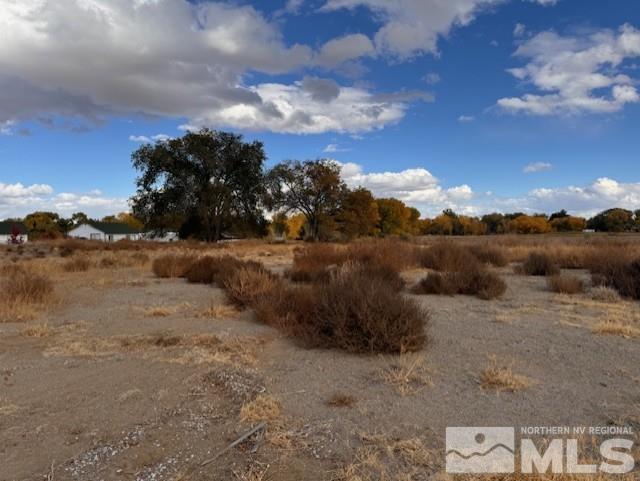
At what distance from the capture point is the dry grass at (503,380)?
4.86 meters

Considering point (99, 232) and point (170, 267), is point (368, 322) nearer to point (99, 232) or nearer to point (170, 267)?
point (170, 267)

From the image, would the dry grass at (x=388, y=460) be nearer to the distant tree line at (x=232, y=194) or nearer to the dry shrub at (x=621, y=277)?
the dry shrub at (x=621, y=277)

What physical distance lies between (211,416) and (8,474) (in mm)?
1525

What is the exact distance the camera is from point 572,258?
17.7 meters

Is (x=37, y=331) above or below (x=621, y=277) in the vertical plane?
below

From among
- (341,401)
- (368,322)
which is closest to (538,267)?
(368,322)

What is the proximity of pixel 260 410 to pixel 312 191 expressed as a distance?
4495 cm

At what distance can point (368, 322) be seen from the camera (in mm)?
6172

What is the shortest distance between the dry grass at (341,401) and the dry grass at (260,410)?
0.48 metres

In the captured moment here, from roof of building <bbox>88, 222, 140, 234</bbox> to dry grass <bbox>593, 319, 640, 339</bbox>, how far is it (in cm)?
9702

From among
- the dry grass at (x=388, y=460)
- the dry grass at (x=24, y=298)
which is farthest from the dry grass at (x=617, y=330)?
the dry grass at (x=24, y=298)

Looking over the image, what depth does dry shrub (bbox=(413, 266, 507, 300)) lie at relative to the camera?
10.8 meters

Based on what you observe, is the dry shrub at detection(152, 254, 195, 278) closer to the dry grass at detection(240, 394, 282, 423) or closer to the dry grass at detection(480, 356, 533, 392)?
the dry grass at detection(240, 394, 282, 423)

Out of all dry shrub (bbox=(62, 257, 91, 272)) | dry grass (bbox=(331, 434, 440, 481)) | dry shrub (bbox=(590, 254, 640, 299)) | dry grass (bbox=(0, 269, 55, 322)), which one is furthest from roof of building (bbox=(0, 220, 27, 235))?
dry grass (bbox=(331, 434, 440, 481))
